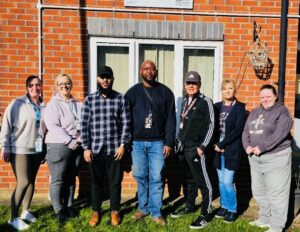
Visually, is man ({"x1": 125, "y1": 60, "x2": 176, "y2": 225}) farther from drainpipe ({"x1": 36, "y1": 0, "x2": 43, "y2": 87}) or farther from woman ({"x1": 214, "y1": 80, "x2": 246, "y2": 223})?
drainpipe ({"x1": 36, "y1": 0, "x2": 43, "y2": 87})

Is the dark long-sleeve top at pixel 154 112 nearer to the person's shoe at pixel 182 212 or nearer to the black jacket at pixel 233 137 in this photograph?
the black jacket at pixel 233 137

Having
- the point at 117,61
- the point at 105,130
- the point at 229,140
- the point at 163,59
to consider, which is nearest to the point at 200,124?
the point at 229,140

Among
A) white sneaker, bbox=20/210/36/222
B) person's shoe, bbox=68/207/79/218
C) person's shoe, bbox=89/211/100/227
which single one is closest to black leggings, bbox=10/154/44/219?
white sneaker, bbox=20/210/36/222

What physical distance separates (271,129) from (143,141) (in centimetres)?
146

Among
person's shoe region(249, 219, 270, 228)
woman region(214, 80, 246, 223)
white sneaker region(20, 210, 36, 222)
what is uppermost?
woman region(214, 80, 246, 223)

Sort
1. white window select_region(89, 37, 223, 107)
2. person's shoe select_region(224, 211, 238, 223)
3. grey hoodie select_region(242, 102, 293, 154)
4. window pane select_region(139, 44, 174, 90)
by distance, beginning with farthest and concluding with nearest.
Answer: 1. window pane select_region(139, 44, 174, 90)
2. white window select_region(89, 37, 223, 107)
3. person's shoe select_region(224, 211, 238, 223)
4. grey hoodie select_region(242, 102, 293, 154)

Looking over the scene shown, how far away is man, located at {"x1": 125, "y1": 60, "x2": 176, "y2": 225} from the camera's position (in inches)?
174

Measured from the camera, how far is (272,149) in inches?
165

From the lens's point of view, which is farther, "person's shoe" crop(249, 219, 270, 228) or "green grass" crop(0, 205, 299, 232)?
"person's shoe" crop(249, 219, 270, 228)

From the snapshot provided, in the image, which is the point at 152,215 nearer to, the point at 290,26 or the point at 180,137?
the point at 180,137

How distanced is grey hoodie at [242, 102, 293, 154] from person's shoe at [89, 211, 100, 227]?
1956mm

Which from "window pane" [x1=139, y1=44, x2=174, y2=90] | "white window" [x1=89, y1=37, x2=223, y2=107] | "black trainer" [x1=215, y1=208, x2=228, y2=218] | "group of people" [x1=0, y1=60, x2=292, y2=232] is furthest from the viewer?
"window pane" [x1=139, y1=44, x2=174, y2=90]

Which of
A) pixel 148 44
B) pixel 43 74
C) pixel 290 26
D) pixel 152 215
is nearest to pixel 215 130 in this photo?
pixel 152 215

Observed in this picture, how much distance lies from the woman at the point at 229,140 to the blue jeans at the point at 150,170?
0.72 metres
